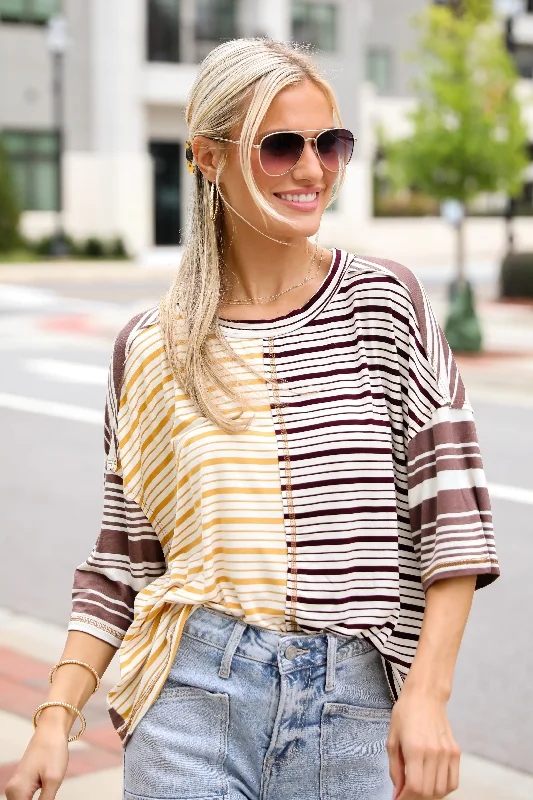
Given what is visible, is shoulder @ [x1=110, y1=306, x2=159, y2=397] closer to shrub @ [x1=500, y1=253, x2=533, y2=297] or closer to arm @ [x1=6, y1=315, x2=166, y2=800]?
arm @ [x1=6, y1=315, x2=166, y2=800]

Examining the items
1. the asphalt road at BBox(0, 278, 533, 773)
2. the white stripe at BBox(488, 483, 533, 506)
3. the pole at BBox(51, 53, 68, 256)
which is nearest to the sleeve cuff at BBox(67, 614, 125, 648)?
the asphalt road at BBox(0, 278, 533, 773)

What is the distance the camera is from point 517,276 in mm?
29188

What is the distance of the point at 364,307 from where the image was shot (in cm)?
251

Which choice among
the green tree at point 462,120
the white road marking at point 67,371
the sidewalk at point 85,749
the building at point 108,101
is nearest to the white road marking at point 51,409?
the white road marking at point 67,371

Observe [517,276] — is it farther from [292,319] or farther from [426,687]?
[426,687]

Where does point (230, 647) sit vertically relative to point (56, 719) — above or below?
above

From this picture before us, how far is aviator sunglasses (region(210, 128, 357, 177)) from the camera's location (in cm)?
253

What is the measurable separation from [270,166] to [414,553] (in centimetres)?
69

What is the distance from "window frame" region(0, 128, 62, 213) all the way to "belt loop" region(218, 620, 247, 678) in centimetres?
3981

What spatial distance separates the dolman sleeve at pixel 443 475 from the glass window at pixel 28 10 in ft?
133

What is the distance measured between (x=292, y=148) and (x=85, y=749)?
3.50 meters

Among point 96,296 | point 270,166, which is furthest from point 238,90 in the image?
point 96,296

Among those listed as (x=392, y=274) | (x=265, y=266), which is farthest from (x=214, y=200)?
(x=392, y=274)

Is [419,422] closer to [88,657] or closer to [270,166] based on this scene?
[270,166]
